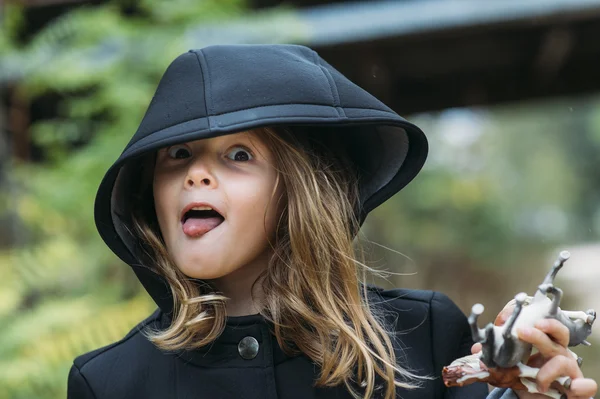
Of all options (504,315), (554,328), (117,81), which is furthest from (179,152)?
(117,81)

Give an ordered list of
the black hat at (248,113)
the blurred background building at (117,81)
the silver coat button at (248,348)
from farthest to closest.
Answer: the blurred background building at (117,81)
the silver coat button at (248,348)
the black hat at (248,113)

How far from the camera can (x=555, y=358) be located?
1643mm

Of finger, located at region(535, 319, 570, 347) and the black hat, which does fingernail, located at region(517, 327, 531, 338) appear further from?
the black hat

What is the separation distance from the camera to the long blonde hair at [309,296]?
2023 mm

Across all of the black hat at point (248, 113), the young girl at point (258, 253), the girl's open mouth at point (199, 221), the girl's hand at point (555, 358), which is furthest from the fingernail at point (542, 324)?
the girl's open mouth at point (199, 221)

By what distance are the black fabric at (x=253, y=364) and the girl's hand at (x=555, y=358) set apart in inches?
18.2

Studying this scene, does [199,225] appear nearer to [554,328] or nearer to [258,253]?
[258,253]

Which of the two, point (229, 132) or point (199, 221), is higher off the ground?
point (229, 132)

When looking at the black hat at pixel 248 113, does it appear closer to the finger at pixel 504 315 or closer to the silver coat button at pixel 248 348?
the silver coat button at pixel 248 348

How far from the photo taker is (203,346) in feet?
6.89

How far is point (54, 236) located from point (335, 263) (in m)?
3.49

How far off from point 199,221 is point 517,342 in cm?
79

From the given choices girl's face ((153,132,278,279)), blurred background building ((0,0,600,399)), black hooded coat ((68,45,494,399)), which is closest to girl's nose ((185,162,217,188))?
girl's face ((153,132,278,279))

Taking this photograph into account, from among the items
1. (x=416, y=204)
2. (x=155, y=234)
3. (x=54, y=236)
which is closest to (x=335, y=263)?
(x=155, y=234)
